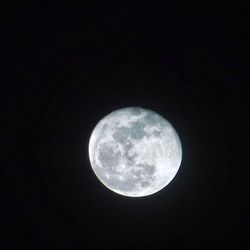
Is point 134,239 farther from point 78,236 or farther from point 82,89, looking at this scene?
point 82,89

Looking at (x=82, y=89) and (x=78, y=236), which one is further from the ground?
(x=82, y=89)

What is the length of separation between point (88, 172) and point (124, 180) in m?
0.78

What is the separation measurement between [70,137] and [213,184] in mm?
2983

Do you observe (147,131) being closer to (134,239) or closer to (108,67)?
(108,67)

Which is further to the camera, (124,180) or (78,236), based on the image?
(78,236)

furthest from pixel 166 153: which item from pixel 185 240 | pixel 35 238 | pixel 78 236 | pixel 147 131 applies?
pixel 35 238

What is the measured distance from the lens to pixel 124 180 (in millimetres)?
7066

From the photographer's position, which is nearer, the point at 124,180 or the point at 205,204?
the point at 124,180

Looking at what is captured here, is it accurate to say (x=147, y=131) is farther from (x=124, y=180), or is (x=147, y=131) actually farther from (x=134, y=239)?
(x=134, y=239)

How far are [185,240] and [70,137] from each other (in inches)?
121

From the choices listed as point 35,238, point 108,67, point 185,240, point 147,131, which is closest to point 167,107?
point 147,131

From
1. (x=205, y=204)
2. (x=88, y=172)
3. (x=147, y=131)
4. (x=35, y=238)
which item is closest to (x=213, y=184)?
(x=205, y=204)

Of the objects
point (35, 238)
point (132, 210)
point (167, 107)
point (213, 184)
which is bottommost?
point (35, 238)

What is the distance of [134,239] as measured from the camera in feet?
24.8
